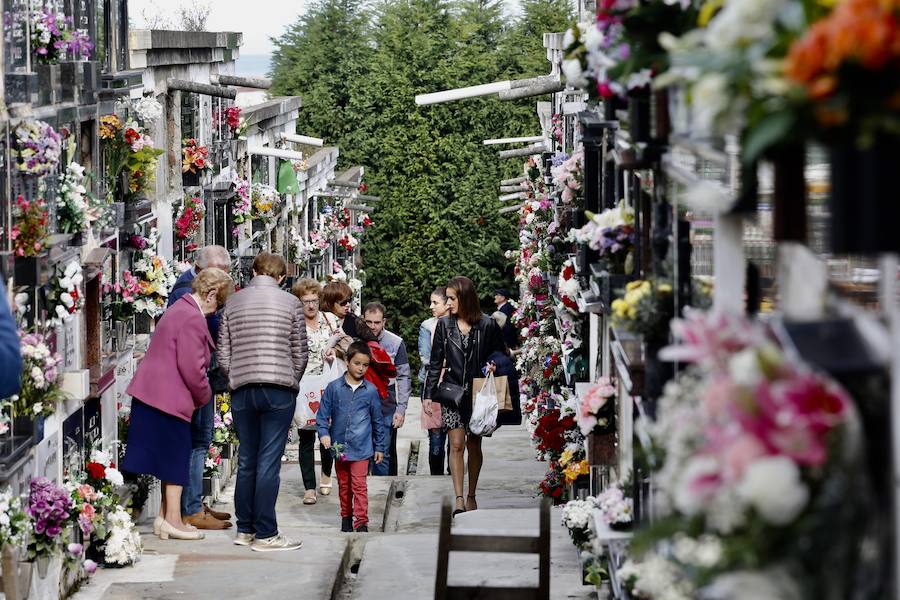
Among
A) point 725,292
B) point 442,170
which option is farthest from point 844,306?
point 442,170

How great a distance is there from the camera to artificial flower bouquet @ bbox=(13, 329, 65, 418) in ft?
30.3

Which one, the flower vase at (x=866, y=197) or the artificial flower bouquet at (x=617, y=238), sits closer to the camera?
the flower vase at (x=866, y=197)

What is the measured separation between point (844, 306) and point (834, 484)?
1.55 feet

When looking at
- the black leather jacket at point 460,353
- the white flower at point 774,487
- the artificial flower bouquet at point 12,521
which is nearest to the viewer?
the white flower at point 774,487

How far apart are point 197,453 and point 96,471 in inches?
55.4

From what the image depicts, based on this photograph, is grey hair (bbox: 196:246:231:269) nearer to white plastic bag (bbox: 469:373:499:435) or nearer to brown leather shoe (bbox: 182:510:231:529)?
brown leather shoe (bbox: 182:510:231:529)

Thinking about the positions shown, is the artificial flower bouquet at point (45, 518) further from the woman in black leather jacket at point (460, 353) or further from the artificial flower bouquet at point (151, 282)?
the woman in black leather jacket at point (460, 353)

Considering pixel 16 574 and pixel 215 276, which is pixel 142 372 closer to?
pixel 215 276

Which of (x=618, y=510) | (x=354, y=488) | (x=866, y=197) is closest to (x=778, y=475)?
(x=866, y=197)

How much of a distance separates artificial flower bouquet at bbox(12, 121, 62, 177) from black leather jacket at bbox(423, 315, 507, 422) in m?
5.16

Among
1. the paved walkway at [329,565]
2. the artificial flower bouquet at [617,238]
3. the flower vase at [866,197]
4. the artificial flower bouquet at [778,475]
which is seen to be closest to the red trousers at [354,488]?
the paved walkway at [329,565]

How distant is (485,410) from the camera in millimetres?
13938

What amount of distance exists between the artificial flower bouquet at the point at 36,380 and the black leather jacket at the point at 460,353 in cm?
493

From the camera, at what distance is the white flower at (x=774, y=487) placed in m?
3.05
